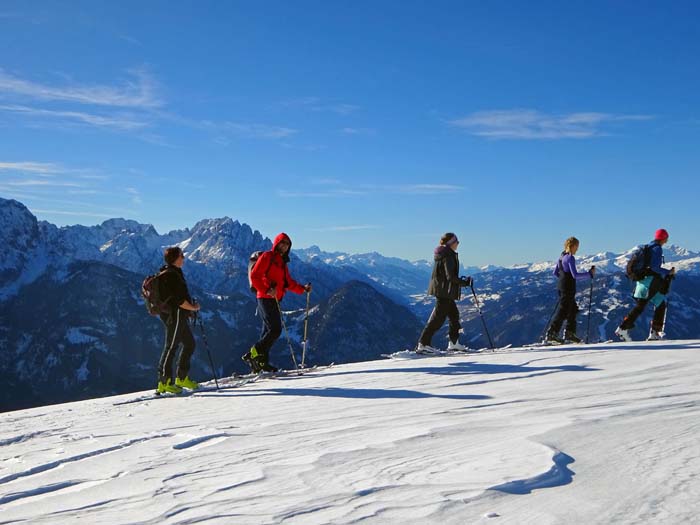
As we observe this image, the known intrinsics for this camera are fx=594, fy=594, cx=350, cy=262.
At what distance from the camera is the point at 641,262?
14.8 m

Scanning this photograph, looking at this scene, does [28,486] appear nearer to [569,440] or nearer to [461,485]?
[461,485]

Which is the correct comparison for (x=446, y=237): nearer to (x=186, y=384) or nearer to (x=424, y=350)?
(x=424, y=350)

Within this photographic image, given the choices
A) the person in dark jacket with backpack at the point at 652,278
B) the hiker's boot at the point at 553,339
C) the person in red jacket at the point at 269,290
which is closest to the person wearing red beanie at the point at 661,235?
the person in dark jacket with backpack at the point at 652,278

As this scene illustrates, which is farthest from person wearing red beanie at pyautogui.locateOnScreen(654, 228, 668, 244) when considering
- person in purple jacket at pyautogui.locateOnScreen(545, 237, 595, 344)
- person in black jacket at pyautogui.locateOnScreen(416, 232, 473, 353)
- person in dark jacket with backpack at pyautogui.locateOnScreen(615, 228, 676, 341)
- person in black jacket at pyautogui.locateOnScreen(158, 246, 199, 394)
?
person in black jacket at pyautogui.locateOnScreen(158, 246, 199, 394)

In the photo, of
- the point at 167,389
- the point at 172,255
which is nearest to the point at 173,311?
the point at 172,255

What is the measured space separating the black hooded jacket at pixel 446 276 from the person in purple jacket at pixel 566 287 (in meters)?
3.18

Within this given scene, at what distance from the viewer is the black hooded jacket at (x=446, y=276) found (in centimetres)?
1338

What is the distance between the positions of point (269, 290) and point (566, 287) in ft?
25.2

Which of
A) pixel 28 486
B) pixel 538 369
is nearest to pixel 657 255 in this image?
pixel 538 369

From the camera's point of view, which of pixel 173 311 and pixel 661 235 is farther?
pixel 661 235

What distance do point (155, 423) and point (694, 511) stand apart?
6.05 meters

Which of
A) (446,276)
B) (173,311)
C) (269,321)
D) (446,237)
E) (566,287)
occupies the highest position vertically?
(446,237)

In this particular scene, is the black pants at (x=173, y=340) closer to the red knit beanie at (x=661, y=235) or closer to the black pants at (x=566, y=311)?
the black pants at (x=566, y=311)

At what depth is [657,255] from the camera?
14758 millimetres
